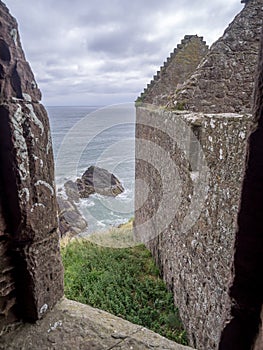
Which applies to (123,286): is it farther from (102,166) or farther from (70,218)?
(102,166)

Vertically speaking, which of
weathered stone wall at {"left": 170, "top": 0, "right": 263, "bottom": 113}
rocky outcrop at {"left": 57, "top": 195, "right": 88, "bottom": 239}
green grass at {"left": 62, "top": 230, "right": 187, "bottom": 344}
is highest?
weathered stone wall at {"left": 170, "top": 0, "right": 263, "bottom": 113}

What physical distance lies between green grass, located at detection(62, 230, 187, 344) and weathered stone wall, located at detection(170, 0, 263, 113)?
3.50 m

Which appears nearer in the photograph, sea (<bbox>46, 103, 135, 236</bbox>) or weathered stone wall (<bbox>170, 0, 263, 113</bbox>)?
weathered stone wall (<bbox>170, 0, 263, 113</bbox>)

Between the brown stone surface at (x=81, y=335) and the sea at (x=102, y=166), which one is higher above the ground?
the brown stone surface at (x=81, y=335)

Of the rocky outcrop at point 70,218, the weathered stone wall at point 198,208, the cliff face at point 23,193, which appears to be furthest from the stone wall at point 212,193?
the rocky outcrop at point 70,218

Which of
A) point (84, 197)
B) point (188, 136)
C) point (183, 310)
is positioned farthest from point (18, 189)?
point (84, 197)

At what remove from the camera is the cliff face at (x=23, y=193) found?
3.81 ft

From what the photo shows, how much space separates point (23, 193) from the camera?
1245 mm

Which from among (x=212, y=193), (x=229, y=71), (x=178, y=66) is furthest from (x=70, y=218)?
Answer: (x=212, y=193)

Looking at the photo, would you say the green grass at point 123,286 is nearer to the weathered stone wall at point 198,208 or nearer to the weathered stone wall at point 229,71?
the weathered stone wall at point 198,208

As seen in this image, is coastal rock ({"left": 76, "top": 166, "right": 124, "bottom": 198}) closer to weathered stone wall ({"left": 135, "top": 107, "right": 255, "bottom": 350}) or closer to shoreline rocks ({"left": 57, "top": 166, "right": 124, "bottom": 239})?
shoreline rocks ({"left": 57, "top": 166, "right": 124, "bottom": 239})

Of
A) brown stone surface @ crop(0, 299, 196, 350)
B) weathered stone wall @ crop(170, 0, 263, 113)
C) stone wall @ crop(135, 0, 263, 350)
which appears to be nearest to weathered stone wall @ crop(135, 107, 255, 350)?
stone wall @ crop(135, 0, 263, 350)

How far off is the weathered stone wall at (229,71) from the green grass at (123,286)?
350cm

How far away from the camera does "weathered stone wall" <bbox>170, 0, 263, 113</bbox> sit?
5277mm
